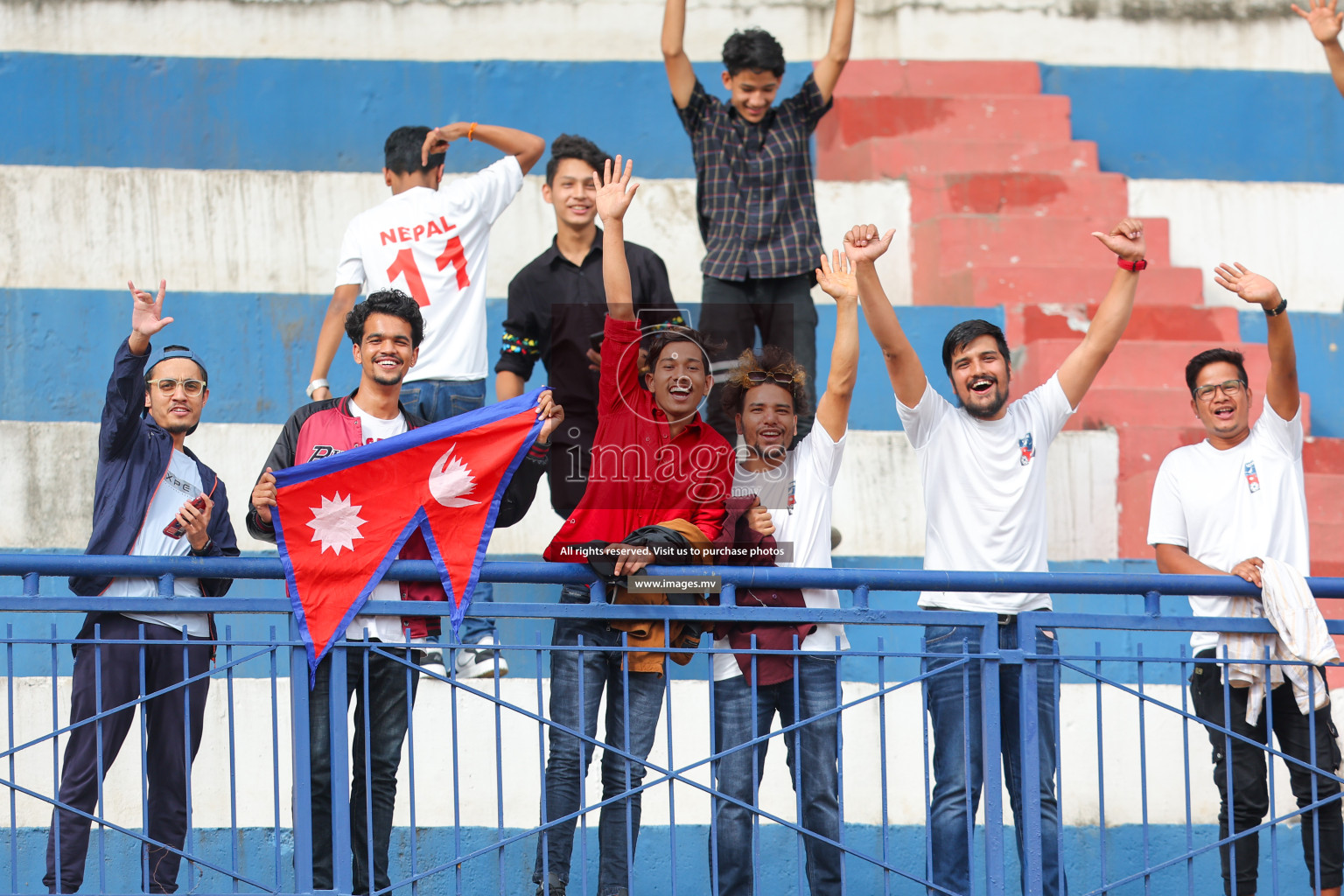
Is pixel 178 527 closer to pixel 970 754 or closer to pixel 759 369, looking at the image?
pixel 759 369

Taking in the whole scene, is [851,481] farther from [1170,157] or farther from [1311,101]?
[1311,101]

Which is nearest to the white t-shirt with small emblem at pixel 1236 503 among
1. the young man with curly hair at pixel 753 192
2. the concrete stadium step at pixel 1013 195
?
the young man with curly hair at pixel 753 192

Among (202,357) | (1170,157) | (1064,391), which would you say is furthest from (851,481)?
(1170,157)

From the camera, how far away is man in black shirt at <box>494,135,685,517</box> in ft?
18.5

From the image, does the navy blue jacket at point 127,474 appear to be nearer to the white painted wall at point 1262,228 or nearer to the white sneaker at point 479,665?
the white sneaker at point 479,665

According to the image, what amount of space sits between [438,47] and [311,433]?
6366mm

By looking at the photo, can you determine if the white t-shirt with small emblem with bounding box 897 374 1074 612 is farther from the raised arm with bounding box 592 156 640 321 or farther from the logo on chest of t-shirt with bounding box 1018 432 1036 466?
the raised arm with bounding box 592 156 640 321

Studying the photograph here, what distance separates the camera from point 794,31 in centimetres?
1033

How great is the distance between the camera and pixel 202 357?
7.84 m

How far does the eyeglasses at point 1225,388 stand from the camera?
5.05 metres

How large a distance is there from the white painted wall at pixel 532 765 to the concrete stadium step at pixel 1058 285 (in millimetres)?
2888

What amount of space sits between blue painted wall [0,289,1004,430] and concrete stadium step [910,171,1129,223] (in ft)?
3.57

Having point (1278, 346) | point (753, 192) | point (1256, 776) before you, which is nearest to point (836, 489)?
point (753, 192)

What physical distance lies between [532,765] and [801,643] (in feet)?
5.68
